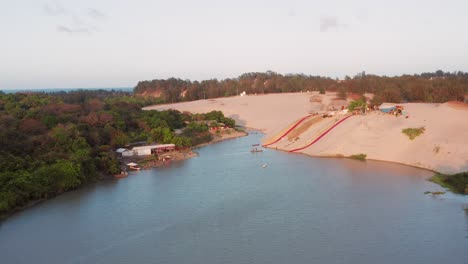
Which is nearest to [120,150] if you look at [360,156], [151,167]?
[151,167]

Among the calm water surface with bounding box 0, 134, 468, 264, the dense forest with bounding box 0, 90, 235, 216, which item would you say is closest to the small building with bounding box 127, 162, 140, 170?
the dense forest with bounding box 0, 90, 235, 216

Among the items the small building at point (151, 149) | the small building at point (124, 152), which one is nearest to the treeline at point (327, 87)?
the small building at point (151, 149)

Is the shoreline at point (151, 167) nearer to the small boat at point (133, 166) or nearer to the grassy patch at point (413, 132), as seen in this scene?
the small boat at point (133, 166)

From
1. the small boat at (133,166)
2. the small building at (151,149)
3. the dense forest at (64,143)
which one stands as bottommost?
the small boat at (133,166)

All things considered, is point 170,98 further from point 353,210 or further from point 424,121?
point 353,210

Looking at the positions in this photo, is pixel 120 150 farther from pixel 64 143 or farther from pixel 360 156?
pixel 360 156

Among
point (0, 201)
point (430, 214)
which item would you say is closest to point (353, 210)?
point (430, 214)

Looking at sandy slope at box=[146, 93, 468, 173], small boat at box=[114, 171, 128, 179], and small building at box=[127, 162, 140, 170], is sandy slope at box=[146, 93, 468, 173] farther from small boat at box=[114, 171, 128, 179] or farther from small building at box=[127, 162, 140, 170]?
small boat at box=[114, 171, 128, 179]
